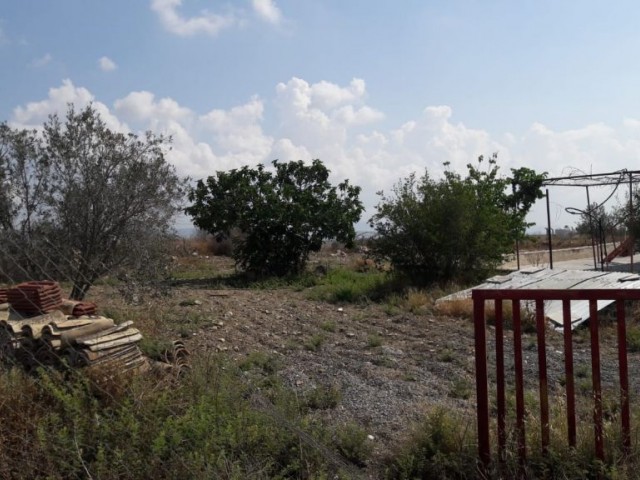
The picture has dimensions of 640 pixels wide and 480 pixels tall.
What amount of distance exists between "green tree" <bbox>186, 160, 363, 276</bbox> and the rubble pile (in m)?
11.7

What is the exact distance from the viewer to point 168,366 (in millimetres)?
6293

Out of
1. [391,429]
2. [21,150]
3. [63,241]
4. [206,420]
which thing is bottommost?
[391,429]

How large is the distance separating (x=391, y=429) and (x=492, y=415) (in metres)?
0.85

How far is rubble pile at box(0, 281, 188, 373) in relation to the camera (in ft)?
19.5

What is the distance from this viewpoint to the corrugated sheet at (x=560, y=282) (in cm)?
1112

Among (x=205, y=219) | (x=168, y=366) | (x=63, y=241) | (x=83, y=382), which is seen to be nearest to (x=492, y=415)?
(x=168, y=366)

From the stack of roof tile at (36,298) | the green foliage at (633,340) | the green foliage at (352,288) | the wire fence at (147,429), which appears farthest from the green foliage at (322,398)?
the green foliage at (352,288)

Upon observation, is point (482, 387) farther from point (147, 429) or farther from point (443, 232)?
point (443, 232)

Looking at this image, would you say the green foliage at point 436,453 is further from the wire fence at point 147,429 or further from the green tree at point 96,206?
the green tree at point 96,206

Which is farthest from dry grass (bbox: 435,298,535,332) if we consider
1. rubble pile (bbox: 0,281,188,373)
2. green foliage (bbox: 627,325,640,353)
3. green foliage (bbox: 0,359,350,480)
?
green foliage (bbox: 0,359,350,480)

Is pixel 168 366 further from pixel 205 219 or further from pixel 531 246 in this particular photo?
pixel 531 246

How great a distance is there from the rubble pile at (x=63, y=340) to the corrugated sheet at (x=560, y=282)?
6.70 meters

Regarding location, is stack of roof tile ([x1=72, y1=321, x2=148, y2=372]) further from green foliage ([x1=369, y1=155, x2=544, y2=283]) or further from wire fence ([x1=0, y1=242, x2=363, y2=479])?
green foliage ([x1=369, y1=155, x2=544, y2=283])

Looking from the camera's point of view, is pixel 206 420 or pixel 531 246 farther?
pixel 531 246
